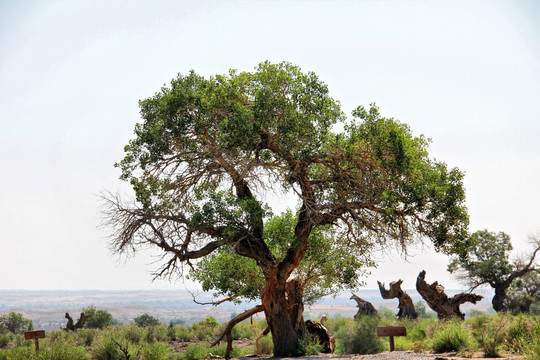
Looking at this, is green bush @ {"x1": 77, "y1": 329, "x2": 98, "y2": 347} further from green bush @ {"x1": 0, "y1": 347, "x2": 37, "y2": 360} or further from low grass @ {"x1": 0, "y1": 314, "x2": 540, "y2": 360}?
green bush @ {"x1": 0, "y1": 347, "x2": 37, "y2": 360}

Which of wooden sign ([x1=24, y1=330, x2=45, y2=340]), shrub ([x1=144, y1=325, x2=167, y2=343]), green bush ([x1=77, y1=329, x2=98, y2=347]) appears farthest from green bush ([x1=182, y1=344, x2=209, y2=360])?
green bush ([x1=77, y1=329, x2=98, y2=347])

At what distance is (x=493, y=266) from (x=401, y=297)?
14.1 meters

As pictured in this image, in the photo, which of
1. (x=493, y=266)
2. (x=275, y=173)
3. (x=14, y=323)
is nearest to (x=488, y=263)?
(x=493, y=266)

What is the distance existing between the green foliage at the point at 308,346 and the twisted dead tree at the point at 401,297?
10428 mm

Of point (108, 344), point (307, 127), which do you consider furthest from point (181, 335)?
point (307, 127)

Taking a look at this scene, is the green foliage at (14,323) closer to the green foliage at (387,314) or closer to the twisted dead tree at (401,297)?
the green foliage at (387,314)

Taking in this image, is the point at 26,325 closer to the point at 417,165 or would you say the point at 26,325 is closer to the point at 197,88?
the point at 197,88

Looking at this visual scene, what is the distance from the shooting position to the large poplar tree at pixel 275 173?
15.2 m

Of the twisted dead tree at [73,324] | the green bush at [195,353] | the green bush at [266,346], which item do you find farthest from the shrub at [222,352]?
the twisted dead tree at [73,324]

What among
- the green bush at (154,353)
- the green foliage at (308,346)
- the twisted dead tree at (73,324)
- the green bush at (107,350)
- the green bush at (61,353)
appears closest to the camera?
the green bush at (61,353)

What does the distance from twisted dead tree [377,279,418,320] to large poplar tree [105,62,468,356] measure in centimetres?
1072

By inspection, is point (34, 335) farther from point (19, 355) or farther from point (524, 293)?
point (524, 293)

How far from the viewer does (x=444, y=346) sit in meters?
16.3

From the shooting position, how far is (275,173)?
56.2 ft
